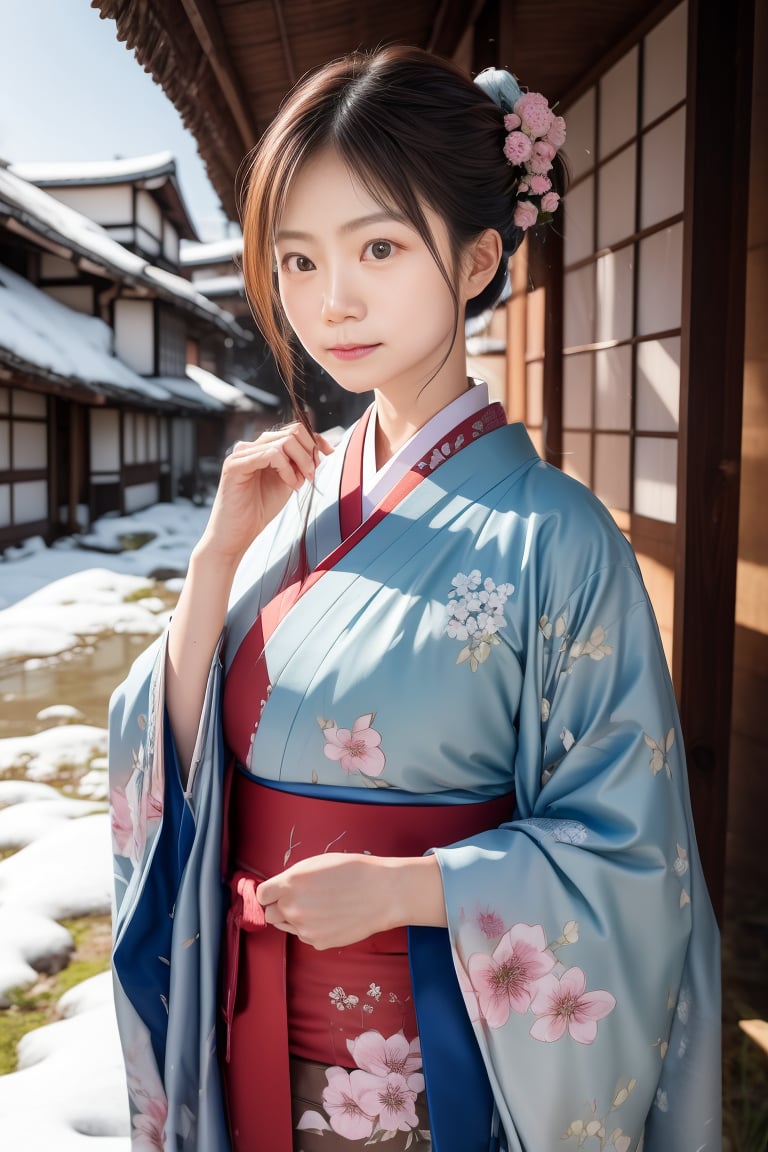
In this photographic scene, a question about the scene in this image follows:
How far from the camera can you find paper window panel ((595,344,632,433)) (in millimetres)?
3617

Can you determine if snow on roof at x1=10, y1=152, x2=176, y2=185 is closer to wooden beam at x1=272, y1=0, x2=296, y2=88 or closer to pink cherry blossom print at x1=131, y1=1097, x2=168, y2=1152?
wooden beam at x1=272, y1=0, x2=296, y2=88

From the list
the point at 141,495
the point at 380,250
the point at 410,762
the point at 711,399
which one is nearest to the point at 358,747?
the point at 410,762

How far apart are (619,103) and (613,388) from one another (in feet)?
3.52

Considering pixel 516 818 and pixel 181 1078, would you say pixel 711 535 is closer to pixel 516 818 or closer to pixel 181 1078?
pixel 516 818

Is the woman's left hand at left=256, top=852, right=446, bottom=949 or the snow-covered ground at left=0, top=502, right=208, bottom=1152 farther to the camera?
the snow-covered ground at left=0, top=502, right=208, bottom=1152

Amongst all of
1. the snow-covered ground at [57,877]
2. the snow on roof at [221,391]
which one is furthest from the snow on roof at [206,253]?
the snow-covered ground at [57,877]

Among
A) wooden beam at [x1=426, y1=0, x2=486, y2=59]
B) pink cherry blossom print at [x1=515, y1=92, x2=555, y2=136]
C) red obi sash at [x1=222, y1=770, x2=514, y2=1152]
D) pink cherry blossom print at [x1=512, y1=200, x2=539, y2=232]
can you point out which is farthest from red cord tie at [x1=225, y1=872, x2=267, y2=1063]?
wooden beam at [x1=426, y1=0, x2=486, y2=59]

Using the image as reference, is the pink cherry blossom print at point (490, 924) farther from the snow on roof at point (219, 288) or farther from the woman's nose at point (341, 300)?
the snow on roof at point (219, 288)

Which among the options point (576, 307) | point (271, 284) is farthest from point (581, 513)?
point (576, 307)

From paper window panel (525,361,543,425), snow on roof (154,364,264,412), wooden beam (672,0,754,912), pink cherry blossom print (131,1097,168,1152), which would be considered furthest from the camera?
snow on roof (154,364,264,412)

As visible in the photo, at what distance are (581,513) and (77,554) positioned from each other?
43.7 ft

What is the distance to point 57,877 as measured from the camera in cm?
425

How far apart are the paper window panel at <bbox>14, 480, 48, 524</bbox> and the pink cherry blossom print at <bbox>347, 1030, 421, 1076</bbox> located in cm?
1341

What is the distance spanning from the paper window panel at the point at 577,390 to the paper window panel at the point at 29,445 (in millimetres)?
11006
